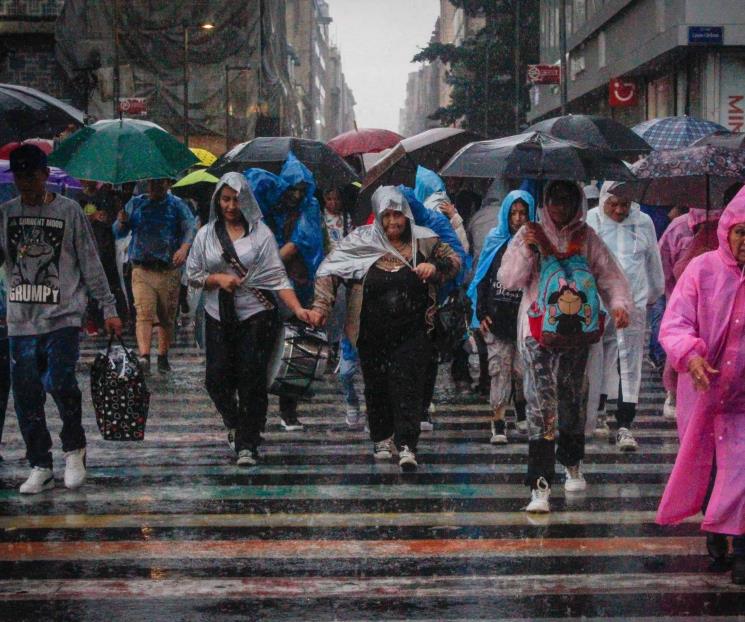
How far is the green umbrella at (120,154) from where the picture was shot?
1096cm

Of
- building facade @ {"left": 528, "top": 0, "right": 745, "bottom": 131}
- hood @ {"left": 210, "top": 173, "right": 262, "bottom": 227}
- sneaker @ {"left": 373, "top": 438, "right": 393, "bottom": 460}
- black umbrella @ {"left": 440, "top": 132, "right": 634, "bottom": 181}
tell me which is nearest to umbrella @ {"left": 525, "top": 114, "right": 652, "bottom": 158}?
black umbrella @ {"left": 440, "top": 132, "right": 634, "bottom": 181}

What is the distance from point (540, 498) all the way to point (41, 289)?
10.0 feet

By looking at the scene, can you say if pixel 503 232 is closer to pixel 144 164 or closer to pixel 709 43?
pixel 144 164

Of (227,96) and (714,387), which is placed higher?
(227,96)

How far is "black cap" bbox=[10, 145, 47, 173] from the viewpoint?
805 cm

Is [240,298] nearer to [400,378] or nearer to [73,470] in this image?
[400,378]

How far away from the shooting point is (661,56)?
100ft

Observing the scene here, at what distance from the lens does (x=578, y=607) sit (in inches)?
228

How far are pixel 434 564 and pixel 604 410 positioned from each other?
4.81m

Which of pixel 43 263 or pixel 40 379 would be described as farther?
pixel 40 379

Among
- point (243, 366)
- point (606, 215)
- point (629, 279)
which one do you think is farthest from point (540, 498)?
point (606, 215)

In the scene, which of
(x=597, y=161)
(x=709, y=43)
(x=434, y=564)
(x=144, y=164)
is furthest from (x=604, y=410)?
(x=709, y=43)

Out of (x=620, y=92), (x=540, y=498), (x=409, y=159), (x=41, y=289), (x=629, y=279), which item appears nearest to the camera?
(x=540, y=498)

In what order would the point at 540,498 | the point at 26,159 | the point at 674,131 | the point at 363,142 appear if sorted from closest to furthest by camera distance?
the point at 540,498 < the point at 26,159 < the point at 674,131 < the point at 363,142
